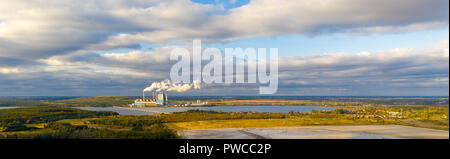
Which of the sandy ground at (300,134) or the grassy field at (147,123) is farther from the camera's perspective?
the grassy field at (147,123)

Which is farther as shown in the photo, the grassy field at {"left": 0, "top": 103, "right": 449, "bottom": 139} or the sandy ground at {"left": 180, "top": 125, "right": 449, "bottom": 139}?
the grassy field at {"left": 0, "top": 103, "right": 449, "bottom": 139}

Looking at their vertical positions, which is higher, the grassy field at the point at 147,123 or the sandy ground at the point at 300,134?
the sandy ground at the point at 300,134

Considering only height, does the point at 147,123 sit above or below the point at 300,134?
below

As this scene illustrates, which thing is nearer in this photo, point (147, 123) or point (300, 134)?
point (300, 134)

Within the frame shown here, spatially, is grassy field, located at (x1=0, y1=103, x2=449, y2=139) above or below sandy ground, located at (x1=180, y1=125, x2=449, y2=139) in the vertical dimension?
below
